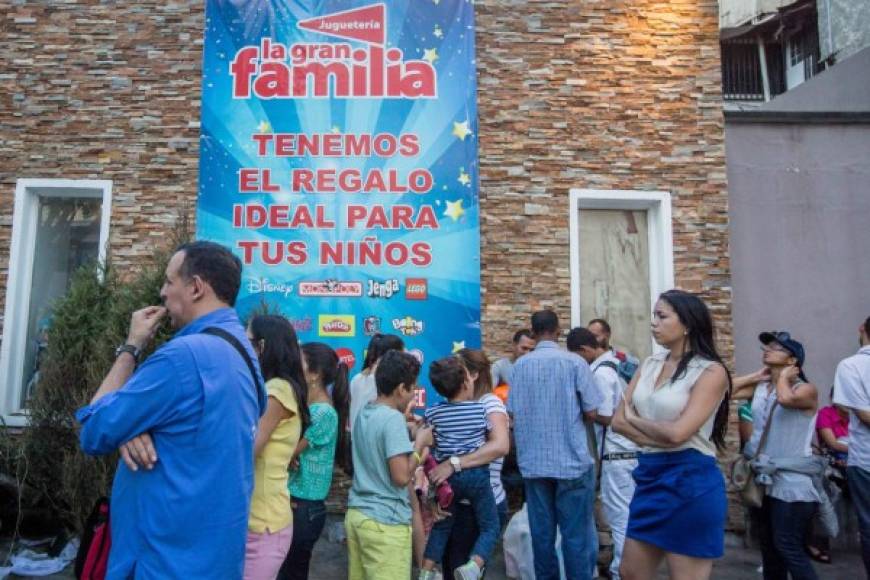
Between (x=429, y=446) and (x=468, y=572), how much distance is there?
31.6 inches

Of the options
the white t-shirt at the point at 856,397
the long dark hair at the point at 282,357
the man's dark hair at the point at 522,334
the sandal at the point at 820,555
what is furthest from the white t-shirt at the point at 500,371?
the long dark hair at the point at 282,357

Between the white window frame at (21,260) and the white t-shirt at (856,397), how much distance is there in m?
6.66

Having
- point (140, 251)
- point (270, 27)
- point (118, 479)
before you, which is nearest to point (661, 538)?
point (118, 479)

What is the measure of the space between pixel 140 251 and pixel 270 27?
2752 millimetres

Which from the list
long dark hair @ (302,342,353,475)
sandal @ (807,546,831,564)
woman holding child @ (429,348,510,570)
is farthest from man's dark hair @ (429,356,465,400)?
sandal @ (807,546,831,564)

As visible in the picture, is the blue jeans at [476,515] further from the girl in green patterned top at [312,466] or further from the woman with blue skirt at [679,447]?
the woman with blue skirt at [679,447]

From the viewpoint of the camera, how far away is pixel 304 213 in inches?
297

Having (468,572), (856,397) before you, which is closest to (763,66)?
(856,397)

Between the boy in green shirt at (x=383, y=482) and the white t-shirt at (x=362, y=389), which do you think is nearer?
the boy in green shirt at (x=383, y=482)

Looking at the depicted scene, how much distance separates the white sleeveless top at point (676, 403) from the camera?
138 inches

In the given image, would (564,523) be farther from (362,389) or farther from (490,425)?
(362,389)

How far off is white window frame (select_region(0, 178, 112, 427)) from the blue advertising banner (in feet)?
3.96

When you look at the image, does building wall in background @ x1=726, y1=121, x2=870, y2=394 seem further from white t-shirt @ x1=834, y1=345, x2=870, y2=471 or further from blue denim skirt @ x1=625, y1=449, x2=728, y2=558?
blue denim skirt @ x1=625, y1=449, x2=728, y2=558

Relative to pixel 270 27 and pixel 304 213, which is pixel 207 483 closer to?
pixel 304 213
